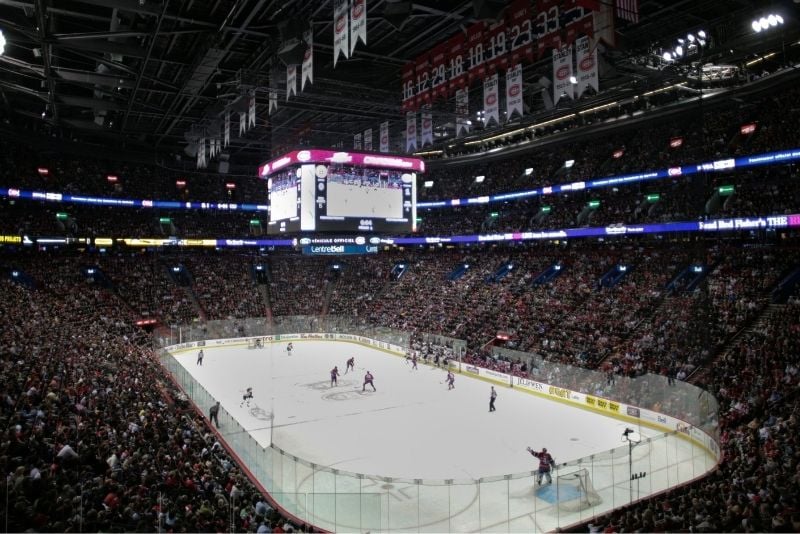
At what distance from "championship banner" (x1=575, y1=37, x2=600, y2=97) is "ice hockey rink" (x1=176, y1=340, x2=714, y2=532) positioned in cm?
956

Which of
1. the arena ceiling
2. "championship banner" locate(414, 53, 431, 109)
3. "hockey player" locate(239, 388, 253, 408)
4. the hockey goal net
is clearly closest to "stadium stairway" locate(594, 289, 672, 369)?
the arena ceiling

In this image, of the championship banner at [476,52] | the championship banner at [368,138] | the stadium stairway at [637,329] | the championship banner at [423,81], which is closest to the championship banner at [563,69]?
the championship banner at [476,52]

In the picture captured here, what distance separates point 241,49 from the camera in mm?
22000

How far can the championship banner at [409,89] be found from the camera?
817 inches

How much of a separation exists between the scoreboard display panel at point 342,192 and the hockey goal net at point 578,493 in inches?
520

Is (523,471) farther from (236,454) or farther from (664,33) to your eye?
(664,33)

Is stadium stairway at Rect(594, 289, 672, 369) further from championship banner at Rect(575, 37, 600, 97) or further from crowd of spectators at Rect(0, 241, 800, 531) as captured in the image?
championship banner at Rect(575, 37, 600, 97)

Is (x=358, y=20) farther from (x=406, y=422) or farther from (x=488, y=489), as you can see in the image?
(x=406, y=422)

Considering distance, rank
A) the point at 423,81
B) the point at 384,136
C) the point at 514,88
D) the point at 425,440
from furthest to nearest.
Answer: the point at 384,136 < the point at 423,81 < the point at 425,440 < the point at 514,88

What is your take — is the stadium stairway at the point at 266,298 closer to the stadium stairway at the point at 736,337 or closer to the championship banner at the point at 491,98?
the championship banner at the point at 491,98

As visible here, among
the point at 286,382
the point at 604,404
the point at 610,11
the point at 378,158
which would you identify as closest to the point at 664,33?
the point at 610,11

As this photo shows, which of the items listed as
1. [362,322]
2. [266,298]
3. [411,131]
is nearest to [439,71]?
[411,131]

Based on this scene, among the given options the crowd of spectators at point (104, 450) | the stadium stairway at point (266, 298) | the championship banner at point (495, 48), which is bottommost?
the crowd of spectators at point (104, 450)

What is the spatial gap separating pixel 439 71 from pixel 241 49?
8.56 metres
